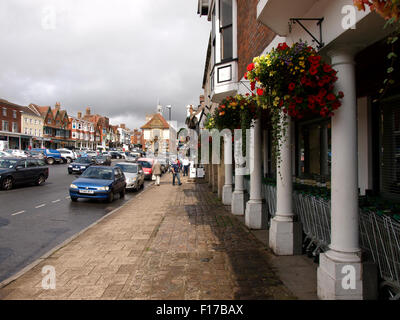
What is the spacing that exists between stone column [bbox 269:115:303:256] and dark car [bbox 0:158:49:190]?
545 inches

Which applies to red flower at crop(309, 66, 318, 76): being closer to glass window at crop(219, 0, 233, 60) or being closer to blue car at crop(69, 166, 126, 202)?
glass window at crop(219, 0, 233, 60)

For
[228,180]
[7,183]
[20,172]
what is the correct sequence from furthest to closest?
1. [20,172]
2. [7,183]
3. [228,180]

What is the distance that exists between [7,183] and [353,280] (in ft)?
51.2

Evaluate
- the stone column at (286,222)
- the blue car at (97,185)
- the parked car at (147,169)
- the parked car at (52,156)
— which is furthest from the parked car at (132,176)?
the parked car at (52,156)

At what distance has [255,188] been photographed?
22.9ft

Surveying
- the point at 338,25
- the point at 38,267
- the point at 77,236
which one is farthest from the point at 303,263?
the point at 77,236

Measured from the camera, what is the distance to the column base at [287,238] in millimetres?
4984

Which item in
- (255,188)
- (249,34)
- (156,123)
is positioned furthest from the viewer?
(156,123)

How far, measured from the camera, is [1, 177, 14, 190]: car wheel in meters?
13.8

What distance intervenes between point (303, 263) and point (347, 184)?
6.42 ft

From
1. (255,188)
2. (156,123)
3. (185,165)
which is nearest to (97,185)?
(255,188)

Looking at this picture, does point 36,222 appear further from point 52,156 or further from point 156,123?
point 156,123

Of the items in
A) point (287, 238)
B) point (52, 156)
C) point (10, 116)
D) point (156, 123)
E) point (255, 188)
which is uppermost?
point (156, 123)

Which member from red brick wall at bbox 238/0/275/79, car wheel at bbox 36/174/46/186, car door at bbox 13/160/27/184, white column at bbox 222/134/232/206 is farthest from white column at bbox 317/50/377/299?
car wheel at bbox 36/174/46/186
